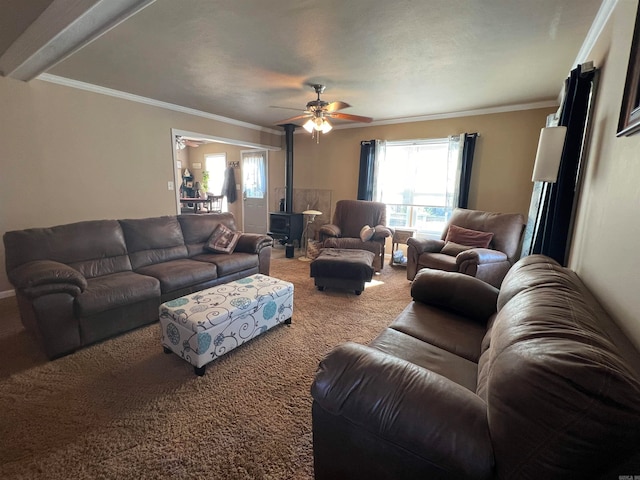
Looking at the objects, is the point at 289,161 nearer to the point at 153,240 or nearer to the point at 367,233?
the point at 367,233

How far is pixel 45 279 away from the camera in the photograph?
200 centimetres

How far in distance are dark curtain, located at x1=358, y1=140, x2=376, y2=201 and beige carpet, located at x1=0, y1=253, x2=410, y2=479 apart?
3.24 meters

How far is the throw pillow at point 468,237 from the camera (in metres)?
3.57

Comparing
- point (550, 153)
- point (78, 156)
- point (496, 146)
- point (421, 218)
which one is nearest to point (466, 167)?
point (496, 146)

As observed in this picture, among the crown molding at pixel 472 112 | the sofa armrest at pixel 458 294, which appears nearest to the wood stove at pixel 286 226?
the crown molding at pixel 472 112

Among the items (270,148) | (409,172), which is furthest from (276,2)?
(270,148)

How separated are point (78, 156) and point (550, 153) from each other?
196 inches

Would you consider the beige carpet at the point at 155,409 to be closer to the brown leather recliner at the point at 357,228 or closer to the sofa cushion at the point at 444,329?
the sofa cushion at the point at 444,329

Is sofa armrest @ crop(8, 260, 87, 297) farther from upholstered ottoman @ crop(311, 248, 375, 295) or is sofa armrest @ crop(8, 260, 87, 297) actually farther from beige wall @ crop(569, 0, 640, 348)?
Result: beige wall @ crop(569, 0, 640, 348)

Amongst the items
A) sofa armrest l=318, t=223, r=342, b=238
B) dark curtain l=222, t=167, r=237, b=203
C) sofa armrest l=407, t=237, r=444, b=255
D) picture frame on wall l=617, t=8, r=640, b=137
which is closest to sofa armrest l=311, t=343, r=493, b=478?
picture frame on wall l=617, t=8, r=640, b=137

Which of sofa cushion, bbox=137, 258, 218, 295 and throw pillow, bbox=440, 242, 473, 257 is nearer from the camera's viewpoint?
sofa cushion, bbox=137, 258, 218, 295

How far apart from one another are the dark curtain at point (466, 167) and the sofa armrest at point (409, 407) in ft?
13.4

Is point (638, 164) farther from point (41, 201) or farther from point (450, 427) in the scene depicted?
point (41, 201)

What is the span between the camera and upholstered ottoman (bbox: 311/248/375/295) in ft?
11.0
